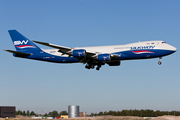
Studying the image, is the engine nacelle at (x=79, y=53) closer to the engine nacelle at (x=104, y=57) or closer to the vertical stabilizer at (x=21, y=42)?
the engine nacelle at (x=104, y=57)

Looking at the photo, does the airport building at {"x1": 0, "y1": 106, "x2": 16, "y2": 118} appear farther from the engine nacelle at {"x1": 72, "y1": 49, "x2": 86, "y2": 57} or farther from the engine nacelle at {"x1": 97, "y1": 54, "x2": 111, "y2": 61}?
the engine nacelle at {"x1": 97, "y1": 54, "x2": 111, "y2": 61}

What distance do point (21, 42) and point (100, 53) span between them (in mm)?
21051

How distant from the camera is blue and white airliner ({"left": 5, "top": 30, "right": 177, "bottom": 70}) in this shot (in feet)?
156

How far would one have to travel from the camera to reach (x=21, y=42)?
198 ft

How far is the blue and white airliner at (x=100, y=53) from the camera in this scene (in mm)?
47688

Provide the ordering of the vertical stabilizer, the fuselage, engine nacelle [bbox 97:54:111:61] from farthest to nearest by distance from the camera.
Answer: the vertical stabilizer
engine nacelle [bbox 97:54:111:61]
the fuselage

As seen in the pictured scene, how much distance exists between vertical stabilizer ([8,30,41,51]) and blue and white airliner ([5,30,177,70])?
0.83 metres

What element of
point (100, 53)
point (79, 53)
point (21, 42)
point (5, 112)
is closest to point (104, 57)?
point (100, 53)

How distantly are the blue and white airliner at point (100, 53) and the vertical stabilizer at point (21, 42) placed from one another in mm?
833

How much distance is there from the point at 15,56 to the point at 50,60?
8.07 meters

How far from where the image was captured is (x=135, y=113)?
89.8 meters

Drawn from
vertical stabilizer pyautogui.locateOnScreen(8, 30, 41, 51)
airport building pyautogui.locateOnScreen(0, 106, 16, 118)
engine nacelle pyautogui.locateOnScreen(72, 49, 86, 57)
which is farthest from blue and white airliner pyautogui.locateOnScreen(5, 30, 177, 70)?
airport building pyautogui.locateOnScreen(0, 106, 16, 118)

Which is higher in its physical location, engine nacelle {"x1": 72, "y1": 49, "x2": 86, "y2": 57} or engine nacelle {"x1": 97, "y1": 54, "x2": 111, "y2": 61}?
engine nacelle {"x1": 72, "y1": 49, "x2": 86, "y2": 57}

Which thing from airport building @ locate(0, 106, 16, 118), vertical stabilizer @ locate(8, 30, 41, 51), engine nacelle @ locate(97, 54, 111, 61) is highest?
vertical stabilizer @ locate(8, 30, 41, 51)
